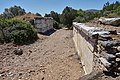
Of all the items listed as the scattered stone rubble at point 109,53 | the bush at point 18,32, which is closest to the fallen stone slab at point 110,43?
the scattered stone rubble at point 109,53

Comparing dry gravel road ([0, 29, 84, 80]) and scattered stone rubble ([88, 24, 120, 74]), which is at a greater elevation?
scattered stone rubble ([88, 24, 120, 74])

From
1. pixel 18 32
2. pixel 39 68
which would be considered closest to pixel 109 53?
pixel 39 68

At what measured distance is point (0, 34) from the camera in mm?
16234

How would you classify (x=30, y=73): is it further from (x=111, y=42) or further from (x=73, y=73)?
(x=111, y=42)

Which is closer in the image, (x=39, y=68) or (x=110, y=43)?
(x=110, y=43)

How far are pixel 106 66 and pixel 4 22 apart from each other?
16758mm

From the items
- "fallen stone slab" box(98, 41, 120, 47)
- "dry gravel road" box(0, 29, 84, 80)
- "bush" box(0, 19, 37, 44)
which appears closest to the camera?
"fallen stone slab" box(98, 41, 120, 47)

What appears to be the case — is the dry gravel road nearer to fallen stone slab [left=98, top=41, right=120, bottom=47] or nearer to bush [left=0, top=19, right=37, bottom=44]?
fallen stone slab [left=98, top=41, right=120, bottom=47]

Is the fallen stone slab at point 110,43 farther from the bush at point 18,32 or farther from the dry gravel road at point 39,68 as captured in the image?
the bush at point 18,32

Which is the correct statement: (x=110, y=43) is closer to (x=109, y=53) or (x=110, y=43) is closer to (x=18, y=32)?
(x=109, y=53)

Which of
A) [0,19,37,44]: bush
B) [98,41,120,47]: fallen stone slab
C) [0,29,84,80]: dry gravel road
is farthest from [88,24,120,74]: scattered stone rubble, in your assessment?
[0,19,37,44]: bush

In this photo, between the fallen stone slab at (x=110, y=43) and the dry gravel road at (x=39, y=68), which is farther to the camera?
the dry gravel road at (x=39, y=68)

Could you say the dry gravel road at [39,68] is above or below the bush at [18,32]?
below

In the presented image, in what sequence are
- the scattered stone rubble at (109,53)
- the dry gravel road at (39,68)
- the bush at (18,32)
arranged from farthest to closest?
the bush at (18,32) < the dry gravel road at (39,68) < the scattered stone rubble at (109,53)
